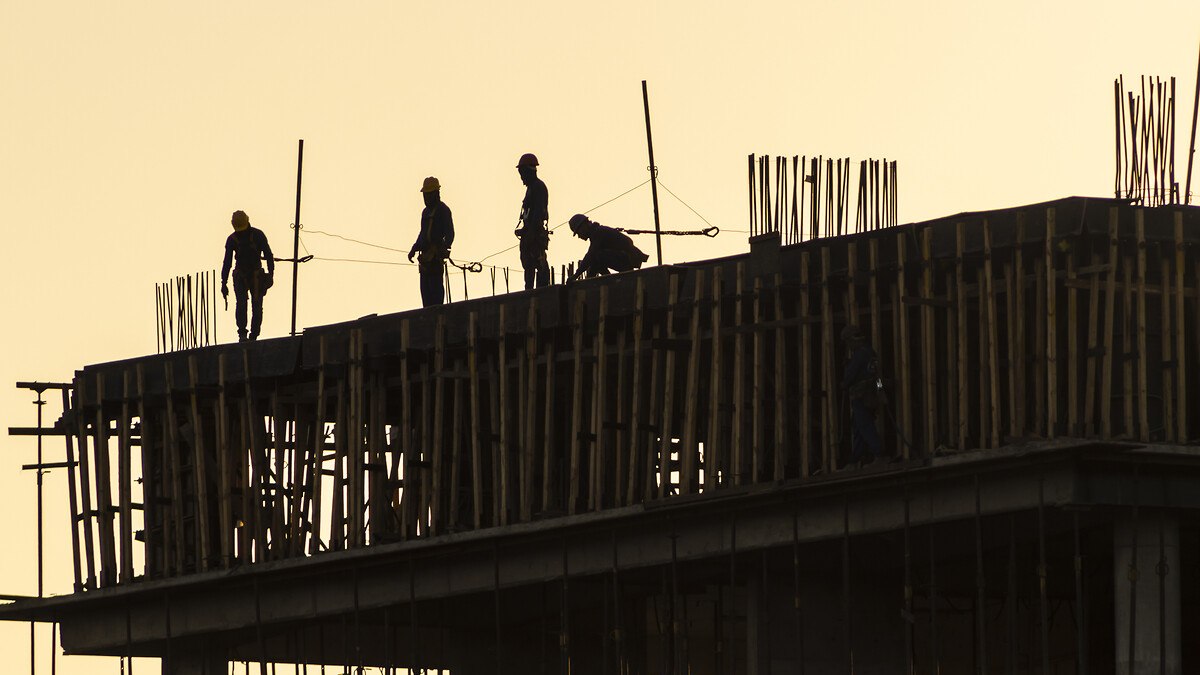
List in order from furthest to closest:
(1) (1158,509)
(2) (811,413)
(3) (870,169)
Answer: (3) (870,169) < (2) (811,413) < (1) (1158,509)

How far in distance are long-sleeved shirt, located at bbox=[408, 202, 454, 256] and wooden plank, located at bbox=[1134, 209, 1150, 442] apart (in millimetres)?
11806

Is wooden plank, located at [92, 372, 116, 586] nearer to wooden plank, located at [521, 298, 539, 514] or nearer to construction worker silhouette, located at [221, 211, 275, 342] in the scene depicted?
construction worker silhouette, located at [221, 211, 275, 342]

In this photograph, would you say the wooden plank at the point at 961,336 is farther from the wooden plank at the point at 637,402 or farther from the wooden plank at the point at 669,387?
the wooden plank at the point at 637,402

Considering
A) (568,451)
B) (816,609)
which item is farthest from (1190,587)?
(568,451)

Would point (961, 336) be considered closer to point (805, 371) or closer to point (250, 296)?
point (805, 371)

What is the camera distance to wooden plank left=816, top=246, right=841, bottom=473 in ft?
134

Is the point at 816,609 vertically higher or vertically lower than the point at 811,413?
lower

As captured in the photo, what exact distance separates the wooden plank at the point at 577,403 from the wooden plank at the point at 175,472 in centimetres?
782

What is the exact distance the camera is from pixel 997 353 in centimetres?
3953

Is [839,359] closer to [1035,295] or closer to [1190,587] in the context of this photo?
[1035,295]

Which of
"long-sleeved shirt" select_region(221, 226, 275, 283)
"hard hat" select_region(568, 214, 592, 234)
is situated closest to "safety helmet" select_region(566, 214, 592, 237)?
"hard hat" select_region(568, 214, 592, 234)

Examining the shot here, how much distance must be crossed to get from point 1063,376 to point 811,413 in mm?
3859

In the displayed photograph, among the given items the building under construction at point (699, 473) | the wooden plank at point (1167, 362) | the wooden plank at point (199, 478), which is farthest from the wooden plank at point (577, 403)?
the wooden plank at point (1167, 362)

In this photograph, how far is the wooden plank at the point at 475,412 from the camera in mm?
45219
